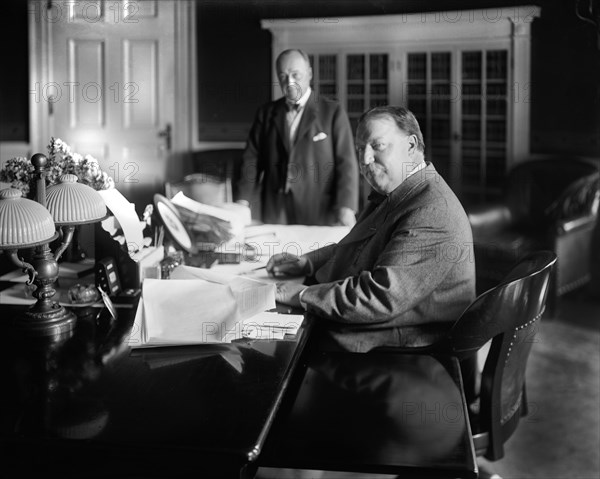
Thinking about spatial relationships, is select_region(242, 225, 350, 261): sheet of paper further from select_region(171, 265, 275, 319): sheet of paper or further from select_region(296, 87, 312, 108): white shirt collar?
select_region(296, 87, 312, 108): white shirt collar

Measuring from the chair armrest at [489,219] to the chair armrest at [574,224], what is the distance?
1.80 feet

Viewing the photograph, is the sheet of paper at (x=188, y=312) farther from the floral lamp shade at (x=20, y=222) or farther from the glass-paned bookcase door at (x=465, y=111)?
the glass-paned bookcase door at (x=465, y=111)

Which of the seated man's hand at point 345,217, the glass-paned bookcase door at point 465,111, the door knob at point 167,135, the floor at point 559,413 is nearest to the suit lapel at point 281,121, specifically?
the seated man's hand at point 345,217

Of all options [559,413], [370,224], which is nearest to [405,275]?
[370,224]

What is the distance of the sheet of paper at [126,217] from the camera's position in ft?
6.59

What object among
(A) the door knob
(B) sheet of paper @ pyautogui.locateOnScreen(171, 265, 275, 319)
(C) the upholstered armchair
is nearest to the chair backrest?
(B) sheet of paper @ pyautogui.locateOnScreen(171, 265, 275, 319)

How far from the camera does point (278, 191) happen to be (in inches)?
155

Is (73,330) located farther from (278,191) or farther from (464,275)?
(278,191)

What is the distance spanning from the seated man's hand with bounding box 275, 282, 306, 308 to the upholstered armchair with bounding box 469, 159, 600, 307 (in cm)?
275

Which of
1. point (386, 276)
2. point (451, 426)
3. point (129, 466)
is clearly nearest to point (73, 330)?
point (129, 466)

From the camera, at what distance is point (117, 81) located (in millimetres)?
6828

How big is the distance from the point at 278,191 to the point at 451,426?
8.37 feet

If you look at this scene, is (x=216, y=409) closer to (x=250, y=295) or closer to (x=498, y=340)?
(x=250, y=295)

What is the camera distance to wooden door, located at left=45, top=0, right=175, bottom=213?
6.52 m
